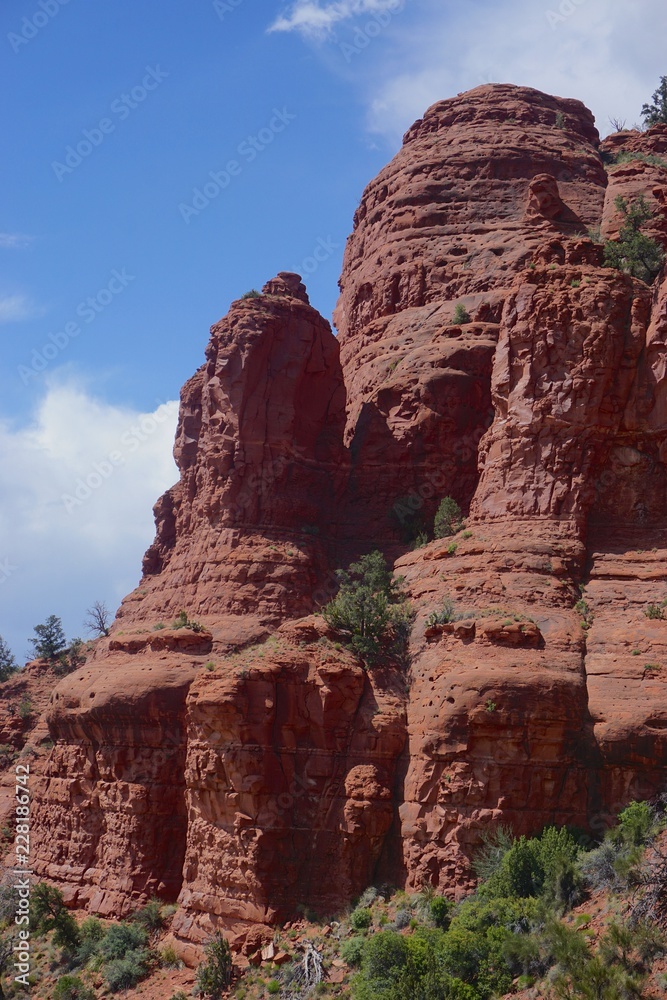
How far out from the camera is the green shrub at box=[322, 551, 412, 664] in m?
36.8

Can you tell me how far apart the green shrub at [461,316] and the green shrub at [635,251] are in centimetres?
617

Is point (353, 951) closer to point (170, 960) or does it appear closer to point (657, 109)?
point (170, 960)

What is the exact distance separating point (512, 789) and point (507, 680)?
3.06m

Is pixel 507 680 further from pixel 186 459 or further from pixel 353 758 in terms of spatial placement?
pixel 186 459

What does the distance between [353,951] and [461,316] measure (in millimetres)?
26538

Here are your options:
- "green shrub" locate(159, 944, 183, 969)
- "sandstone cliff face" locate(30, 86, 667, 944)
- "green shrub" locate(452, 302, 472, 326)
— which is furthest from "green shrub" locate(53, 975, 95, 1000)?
"green shrub" locate(452, 302, 472, 326)

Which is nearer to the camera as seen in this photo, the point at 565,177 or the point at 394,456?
the point at 394,456

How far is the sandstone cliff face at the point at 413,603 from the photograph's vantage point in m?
32.3

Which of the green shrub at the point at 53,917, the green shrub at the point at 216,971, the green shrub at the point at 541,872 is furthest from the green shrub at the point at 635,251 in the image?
the green shrub at the point at 53,917

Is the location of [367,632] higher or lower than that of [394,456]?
lower

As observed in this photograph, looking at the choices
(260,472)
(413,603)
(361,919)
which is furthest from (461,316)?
(361,919)

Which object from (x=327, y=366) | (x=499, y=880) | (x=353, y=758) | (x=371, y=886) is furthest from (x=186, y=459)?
(x=499, y=880)

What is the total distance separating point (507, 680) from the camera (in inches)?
1267

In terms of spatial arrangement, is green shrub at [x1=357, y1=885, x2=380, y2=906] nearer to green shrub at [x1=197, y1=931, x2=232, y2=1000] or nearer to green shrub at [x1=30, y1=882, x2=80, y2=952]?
green shrub at [x1=197, y1=931, x2=232, y2=1000]
